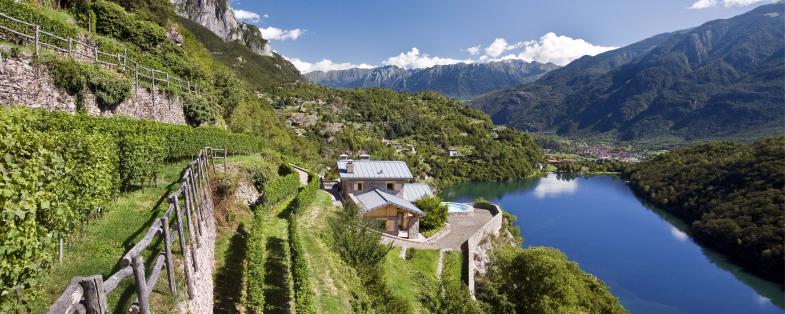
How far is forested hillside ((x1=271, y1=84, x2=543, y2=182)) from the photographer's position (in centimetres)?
→ 12738

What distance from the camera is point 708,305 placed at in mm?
51312

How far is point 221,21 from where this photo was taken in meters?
176

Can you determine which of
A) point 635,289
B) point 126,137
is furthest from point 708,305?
point 126,137

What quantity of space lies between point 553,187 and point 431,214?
3813 inches

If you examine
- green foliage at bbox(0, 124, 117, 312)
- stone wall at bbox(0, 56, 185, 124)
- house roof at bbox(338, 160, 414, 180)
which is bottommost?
house roof at bbox(338, 160, 414, 180)

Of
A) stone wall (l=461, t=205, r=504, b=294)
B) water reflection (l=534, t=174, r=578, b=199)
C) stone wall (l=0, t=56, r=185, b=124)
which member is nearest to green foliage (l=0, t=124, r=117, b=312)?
stone wall (l=0, t=56, r=185, b=124)

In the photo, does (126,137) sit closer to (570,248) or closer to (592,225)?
(570,248)

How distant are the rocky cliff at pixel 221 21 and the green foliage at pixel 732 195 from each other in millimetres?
159607

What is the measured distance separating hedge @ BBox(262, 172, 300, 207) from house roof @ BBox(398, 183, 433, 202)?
1402cm

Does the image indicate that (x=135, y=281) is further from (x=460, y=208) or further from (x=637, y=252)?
(x=637, y=252)

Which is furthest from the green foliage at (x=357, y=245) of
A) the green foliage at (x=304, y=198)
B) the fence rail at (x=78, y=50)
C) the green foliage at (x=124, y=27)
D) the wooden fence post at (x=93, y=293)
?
the green foliage at (x=124, y=27)

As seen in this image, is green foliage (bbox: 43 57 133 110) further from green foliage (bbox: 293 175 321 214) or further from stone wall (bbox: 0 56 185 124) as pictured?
green foliage (bbox: 293 175 321 214)

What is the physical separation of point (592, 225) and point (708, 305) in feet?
104

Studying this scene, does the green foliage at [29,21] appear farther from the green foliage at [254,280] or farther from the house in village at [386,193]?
the house in village at [386,193]
